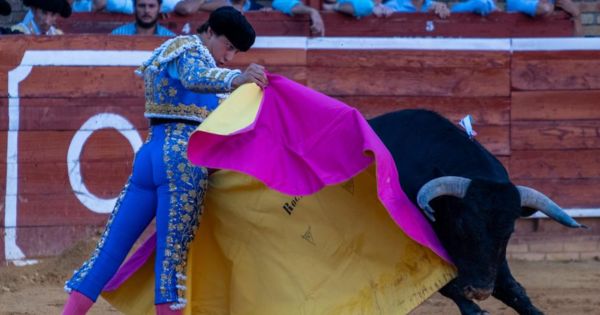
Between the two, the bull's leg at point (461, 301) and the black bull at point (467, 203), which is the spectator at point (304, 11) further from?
the bull's leg at point (461, 301)

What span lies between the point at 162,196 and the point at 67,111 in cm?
275

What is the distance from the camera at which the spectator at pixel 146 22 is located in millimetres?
6676

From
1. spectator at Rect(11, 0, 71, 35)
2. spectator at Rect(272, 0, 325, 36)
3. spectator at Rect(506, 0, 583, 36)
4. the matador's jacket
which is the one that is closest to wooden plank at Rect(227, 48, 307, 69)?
spectator at Rect(272, 0, 325, 36)

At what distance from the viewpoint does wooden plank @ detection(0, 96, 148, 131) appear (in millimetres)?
6430

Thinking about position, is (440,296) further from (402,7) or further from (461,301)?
(402,7)

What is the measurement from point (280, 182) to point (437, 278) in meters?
0.73

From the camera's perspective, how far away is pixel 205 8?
697 centimetres

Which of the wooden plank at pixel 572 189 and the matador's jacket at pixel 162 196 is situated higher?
the matador's jacket at pixel 162 196

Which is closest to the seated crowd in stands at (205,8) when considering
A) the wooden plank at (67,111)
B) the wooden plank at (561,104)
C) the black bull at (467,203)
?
the wooden plank at (67,111)

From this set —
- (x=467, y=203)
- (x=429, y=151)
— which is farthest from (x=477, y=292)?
(x=429, y=151)

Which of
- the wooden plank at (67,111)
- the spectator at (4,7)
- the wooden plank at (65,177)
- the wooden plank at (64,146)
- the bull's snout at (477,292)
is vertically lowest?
the wooden plank at (65,177)

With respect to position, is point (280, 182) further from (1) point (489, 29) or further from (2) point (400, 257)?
(1) point (489, 29)

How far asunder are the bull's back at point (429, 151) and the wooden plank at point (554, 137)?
2.16m

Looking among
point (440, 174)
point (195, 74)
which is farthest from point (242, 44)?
point (440, 174)
